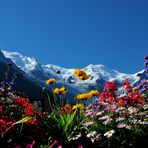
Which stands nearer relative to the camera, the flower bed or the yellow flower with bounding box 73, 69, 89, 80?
the flower bed

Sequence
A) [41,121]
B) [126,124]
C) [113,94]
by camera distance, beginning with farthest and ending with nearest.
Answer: [113,94], [41,121], [126,124]

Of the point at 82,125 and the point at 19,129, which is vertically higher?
the point at 82,125

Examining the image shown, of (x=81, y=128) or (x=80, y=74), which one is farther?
(x=80, y=74)

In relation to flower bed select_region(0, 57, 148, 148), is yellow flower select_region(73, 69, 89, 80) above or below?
above

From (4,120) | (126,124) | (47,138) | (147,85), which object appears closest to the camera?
(4,120)

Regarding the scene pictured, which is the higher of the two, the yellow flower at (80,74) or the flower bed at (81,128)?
the yellow flower at (80,74)

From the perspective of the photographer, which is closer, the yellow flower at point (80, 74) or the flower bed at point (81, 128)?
the flower bed at point (81, 128)

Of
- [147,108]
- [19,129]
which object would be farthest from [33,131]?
[147,108]

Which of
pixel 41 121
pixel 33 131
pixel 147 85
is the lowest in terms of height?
pixel 33 131

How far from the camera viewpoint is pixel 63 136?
852cm

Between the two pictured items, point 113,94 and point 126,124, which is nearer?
point 126,124

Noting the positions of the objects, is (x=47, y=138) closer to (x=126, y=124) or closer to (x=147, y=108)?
(x=126, y=124)

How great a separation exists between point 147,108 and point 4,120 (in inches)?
127

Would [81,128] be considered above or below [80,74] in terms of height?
below
